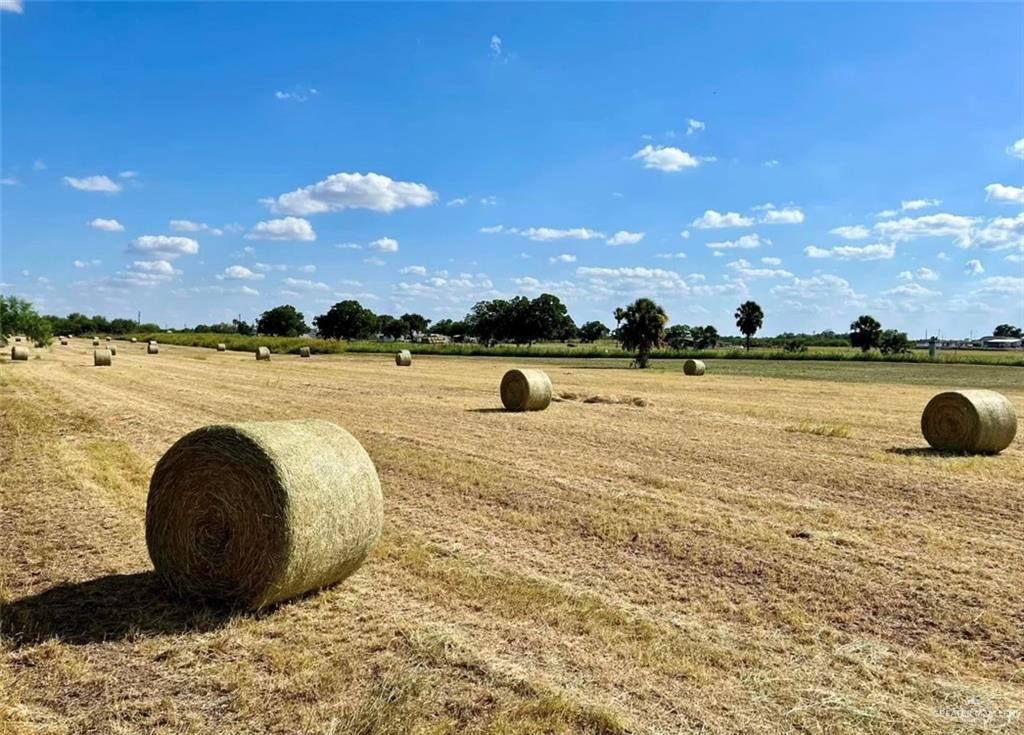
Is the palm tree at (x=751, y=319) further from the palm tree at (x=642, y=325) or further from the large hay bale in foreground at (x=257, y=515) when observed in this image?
the large hay bale in foreground at (x=257, y=515)

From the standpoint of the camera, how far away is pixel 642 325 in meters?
54.1

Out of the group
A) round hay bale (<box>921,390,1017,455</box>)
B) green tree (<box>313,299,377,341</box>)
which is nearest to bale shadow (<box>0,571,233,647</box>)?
round hay bale (<box>921,390,1017,455</box>)

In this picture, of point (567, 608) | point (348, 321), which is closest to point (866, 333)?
point (348, 321)

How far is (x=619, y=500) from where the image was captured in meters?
10.1

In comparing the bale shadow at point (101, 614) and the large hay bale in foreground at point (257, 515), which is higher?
the large hay bale in foreground at point (257, 515)

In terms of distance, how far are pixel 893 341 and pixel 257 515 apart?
119362 millimetres

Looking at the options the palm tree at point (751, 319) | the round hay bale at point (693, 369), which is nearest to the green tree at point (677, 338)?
the palm tree at point (751, 319)

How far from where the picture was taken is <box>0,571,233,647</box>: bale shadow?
563cm

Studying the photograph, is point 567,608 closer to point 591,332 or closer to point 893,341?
point 893,341

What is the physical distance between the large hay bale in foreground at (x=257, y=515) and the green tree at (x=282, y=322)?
156 m

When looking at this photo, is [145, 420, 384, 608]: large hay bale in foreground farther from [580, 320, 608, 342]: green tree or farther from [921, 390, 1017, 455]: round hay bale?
[580, 320, 608, 342]: green tree

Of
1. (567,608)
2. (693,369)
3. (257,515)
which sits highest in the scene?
(257,515)

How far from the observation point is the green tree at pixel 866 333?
124 meters

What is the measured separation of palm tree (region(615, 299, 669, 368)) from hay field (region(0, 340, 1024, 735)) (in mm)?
40517
